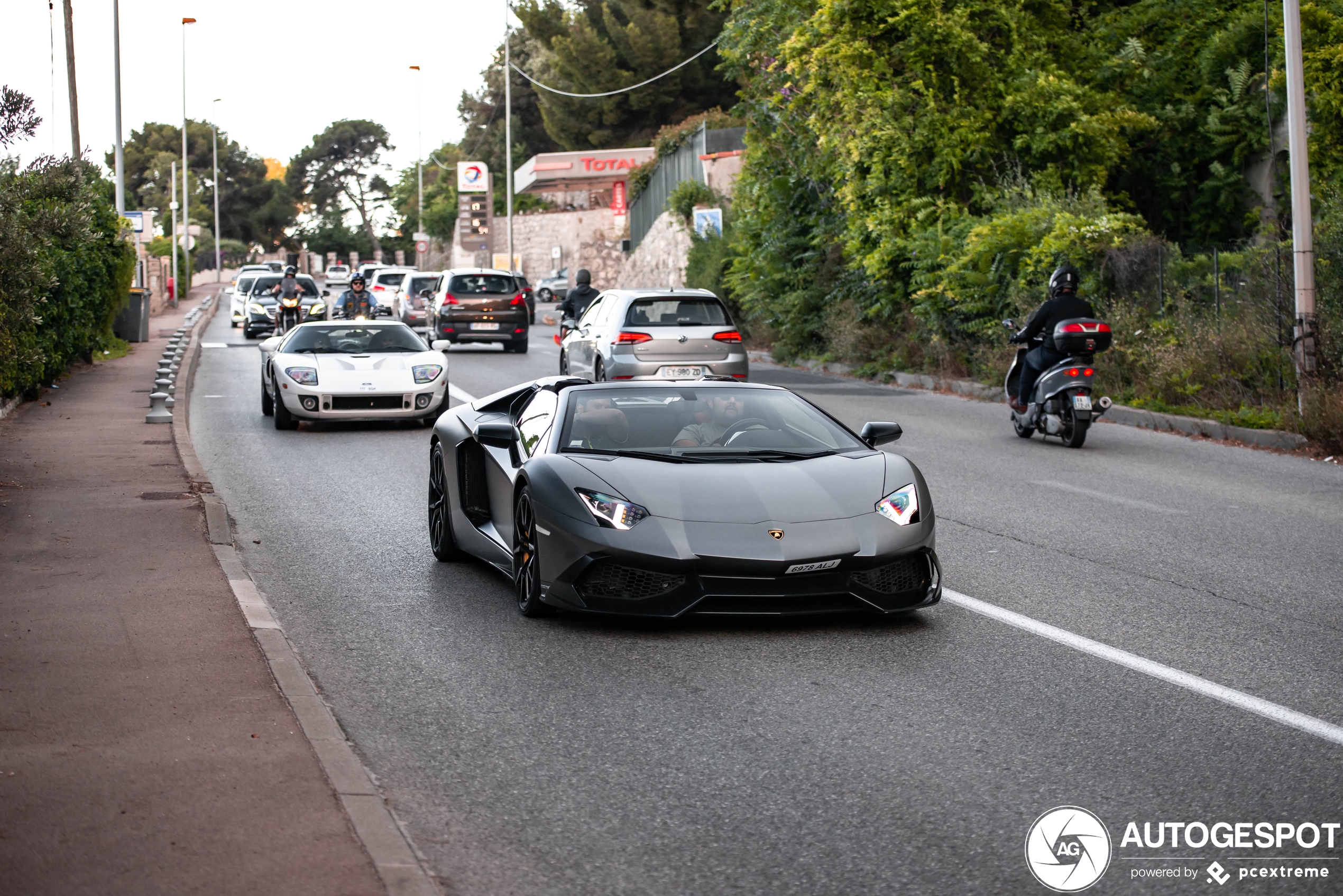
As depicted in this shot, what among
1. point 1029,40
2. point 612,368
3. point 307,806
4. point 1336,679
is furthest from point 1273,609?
point 1029,40

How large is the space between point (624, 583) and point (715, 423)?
1445 millimetres

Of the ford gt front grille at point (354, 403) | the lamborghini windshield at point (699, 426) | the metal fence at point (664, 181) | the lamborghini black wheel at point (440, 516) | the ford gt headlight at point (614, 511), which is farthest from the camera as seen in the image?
the metal fence at point (664, 181)

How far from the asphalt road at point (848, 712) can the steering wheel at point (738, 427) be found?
111cm

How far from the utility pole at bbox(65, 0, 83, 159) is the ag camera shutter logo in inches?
1245

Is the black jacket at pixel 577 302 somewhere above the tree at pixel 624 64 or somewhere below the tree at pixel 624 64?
below

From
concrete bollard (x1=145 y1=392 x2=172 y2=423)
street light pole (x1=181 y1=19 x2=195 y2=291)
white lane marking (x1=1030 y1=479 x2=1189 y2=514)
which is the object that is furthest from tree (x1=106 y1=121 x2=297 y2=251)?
white lane marking (x1=1030 y1=479 x2=1189 y2=514)

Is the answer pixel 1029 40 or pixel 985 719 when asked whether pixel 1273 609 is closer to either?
pixel 985 719

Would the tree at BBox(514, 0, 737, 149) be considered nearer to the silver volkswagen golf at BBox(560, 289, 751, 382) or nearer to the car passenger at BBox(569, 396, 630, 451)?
the silver volkswagen golf at BBox(560, 289, 751, 382)

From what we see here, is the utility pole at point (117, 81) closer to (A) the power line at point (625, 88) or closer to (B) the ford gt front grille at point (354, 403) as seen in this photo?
(B) the ford gt front grille at point (354, 403)

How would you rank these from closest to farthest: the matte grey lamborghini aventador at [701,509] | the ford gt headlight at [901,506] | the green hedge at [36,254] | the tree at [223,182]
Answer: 1. the matte grey lamborghini aventador at [701,509]
2. the ford gt headlight at [901,506]
3. the green hedge at [36,254]
4. the tree at [223,182]

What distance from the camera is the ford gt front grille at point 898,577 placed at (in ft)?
22.9

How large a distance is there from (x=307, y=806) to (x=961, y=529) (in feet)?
21.5

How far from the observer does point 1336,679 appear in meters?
6.23

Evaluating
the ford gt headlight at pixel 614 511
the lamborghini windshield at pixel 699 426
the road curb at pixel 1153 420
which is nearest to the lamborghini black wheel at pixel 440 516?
the lamborghini windshield at pixel 699 426
